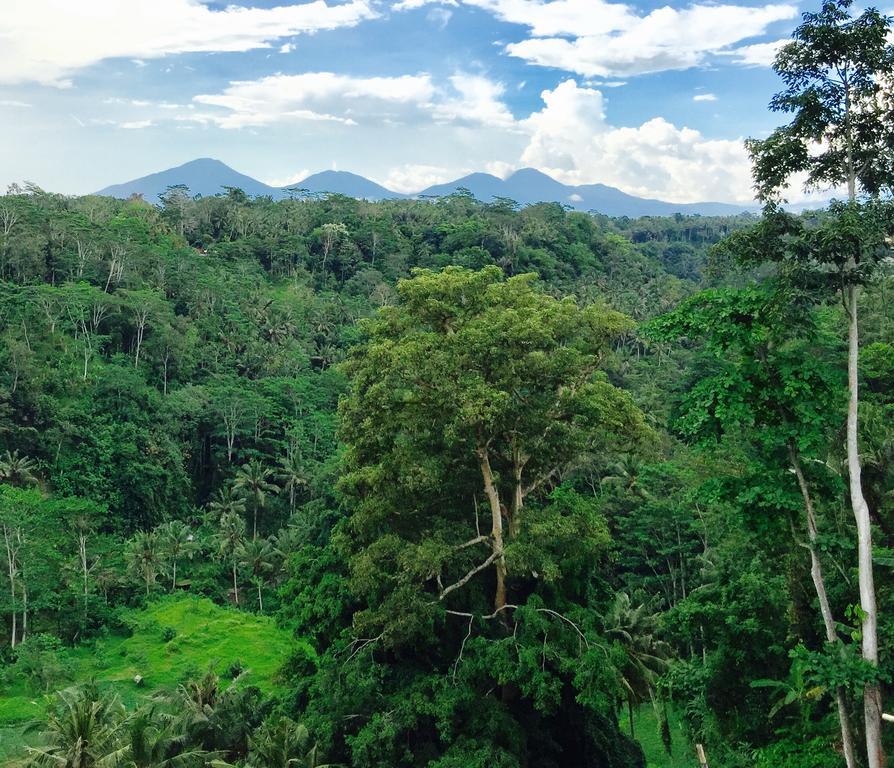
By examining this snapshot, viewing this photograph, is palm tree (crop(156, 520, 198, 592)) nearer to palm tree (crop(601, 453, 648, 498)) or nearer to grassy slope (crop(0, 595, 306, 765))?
grassy slope (crop(0, 595, 306, 765))

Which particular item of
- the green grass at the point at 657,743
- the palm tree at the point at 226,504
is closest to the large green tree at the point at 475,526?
the green grass at the point at 657,743

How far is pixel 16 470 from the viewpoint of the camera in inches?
1163

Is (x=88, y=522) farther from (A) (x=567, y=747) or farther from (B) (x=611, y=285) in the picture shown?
(B) (x=611, y=285)

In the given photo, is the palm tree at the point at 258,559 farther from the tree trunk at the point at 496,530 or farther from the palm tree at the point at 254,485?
the tree trunk at the point at 496,530

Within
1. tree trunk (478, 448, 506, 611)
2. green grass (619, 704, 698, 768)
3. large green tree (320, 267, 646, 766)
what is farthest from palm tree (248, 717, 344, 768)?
green grass (619, 704, 698, 768)

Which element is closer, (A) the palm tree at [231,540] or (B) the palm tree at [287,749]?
(B) the palm tree at [287,749]

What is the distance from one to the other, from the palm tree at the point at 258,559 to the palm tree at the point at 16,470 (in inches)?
362

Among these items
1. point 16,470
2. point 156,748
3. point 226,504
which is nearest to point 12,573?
point 16,470

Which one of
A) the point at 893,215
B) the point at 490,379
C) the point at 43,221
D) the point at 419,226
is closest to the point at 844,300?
the point at 893,215

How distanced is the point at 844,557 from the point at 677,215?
4293 inches

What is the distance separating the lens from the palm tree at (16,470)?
95.2ft

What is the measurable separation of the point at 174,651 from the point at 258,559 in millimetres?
5563

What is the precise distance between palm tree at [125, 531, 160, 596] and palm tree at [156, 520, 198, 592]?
45 centimetres

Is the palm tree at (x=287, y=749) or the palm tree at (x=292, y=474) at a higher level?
the palm tree at (x=287, y=749)
